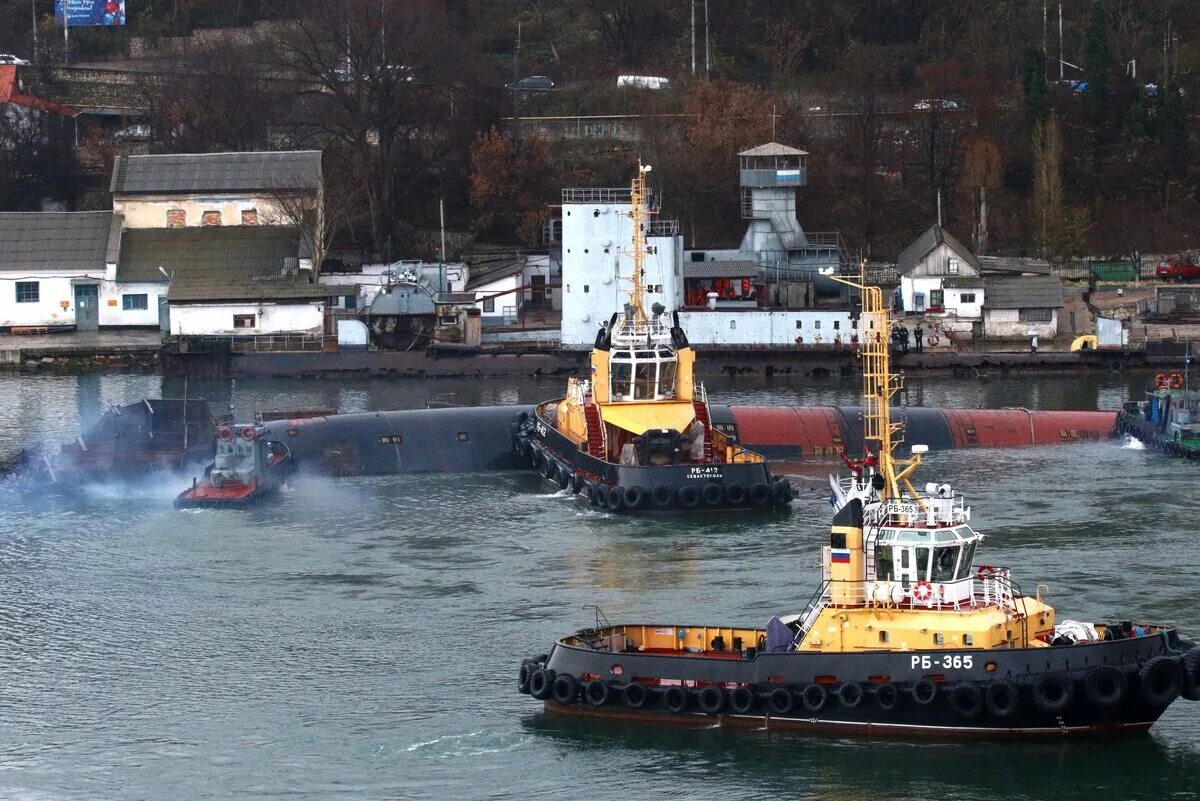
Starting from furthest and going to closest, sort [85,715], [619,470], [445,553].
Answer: [619,470] → [445,553] → [85,715]

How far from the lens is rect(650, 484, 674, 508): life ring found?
1859 inches

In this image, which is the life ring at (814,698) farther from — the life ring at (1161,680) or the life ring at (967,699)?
the life ring at (1161,680)

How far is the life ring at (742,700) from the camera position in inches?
1169

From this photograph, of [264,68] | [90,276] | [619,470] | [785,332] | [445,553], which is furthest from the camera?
[264,68]

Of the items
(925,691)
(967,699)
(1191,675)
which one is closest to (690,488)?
(925,691)

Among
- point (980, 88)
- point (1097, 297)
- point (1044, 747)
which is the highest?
point (980, 88)

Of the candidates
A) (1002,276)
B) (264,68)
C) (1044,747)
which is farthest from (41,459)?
(264,68)

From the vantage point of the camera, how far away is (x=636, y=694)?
1187 inches

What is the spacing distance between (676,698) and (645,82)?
7244cm

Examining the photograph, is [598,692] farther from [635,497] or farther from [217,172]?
[217,172]

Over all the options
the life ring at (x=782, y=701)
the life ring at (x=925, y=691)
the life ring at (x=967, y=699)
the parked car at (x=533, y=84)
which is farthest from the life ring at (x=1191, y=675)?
the parked car at (x=533, y=84)

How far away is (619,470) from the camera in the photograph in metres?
47.9

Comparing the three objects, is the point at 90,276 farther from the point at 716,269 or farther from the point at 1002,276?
the point at 1002,276

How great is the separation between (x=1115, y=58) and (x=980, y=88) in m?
7.71
